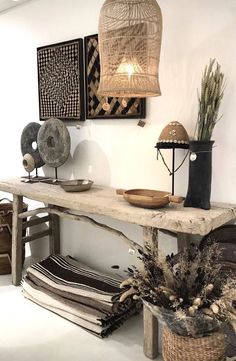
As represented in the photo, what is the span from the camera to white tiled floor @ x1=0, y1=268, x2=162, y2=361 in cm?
204

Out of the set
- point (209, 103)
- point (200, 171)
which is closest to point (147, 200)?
point (200, 171)

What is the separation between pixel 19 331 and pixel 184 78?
195 centimetres

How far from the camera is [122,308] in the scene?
2338mm

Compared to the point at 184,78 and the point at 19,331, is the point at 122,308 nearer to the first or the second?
the point at 19,331

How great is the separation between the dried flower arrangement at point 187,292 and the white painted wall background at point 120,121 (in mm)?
672

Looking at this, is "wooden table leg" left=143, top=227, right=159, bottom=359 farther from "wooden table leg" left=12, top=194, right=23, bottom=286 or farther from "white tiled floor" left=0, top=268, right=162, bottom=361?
"wooden table leg" left=12, top=194, right=23, bottom=286

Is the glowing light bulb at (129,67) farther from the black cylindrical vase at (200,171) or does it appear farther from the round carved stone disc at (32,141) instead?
the round carved stone disc at (32,141)

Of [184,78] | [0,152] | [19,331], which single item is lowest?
[19,331]

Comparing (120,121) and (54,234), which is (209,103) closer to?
(120,121)

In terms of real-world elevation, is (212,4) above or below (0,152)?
above

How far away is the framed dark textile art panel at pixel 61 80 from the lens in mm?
2854

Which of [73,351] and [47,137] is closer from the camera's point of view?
[73,351]

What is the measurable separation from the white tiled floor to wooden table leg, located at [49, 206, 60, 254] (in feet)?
2.46

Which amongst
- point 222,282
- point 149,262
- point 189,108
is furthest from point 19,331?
point 189,108
